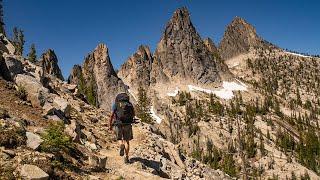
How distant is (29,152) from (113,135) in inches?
527

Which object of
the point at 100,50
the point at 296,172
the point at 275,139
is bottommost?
the point at 296,172

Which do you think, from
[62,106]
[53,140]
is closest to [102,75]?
[62,106]

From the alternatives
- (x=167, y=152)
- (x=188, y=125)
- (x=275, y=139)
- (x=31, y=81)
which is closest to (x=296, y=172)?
(x=275, y=139)

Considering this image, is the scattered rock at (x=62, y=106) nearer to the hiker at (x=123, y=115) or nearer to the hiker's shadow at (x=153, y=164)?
the hiker's shadow at (x=153, y=164)

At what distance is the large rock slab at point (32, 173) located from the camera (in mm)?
12168

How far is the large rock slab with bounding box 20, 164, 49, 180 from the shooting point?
39.9 ft

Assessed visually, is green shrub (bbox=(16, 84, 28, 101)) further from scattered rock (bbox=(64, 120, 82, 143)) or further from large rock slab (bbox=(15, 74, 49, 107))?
scattered rock (bbox=(64, 120, 82, 143))

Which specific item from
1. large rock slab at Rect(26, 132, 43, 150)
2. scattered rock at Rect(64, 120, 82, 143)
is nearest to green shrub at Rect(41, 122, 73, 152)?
large rock slab at Rect(26, 132, 43, 150)

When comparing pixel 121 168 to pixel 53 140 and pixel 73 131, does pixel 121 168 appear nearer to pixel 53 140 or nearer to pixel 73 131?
pixel 73 131

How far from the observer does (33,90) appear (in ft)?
73.4

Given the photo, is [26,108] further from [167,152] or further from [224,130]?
[224,130]

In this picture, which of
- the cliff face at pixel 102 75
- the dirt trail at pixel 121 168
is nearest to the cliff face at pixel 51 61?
the cliff face at pixel 102 75

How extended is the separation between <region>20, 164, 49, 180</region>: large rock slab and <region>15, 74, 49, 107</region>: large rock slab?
31.4ft

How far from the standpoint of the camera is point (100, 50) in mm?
192750
